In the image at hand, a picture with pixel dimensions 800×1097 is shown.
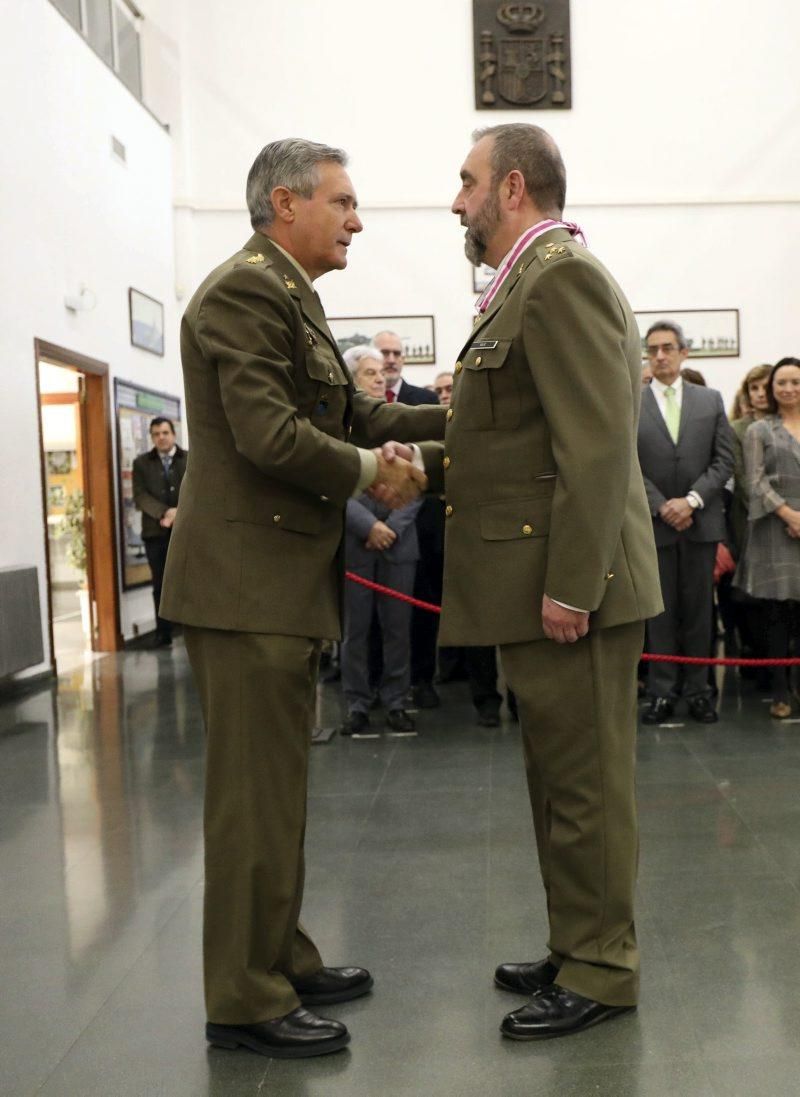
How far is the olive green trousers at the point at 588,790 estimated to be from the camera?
2.26m

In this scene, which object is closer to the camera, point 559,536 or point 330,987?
point 559,536

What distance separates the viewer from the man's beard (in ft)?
7.72

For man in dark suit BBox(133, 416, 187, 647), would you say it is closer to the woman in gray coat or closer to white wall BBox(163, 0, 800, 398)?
white wall BBox(163, 0, 800, 398)

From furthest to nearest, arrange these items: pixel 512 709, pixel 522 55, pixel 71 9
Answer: pixel 522 55
pixel 71 9
pixel 512 709

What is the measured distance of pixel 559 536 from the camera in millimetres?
2158

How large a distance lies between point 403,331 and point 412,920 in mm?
9393

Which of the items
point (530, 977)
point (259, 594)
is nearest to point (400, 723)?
point (530, 977)

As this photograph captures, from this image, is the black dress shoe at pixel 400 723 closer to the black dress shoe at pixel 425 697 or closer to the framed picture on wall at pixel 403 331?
→ the black dress shoe at pixel 425 697

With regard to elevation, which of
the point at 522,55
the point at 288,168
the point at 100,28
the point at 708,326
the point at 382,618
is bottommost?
the point at 382,618

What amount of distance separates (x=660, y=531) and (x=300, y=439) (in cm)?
357

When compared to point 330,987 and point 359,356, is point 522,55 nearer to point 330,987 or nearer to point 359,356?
point 359,356

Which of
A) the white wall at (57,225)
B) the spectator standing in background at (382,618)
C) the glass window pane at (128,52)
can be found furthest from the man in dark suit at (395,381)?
the glass window pane at (128,52)

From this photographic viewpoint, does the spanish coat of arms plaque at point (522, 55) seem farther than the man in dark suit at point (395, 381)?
Yes

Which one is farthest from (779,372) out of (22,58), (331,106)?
(331,106)
